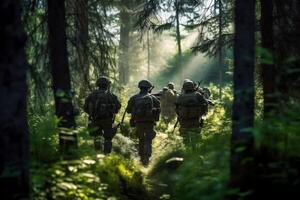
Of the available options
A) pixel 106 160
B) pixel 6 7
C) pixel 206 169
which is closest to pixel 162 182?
pixel 106 160

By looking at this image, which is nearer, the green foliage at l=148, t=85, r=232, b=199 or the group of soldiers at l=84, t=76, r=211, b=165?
the green foliage at l=148, t=85, r=232, b=199

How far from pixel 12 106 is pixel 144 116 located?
7748mm

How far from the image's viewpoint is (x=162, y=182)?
32.1 ft

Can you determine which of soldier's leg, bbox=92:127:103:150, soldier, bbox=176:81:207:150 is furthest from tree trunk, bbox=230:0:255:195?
soldier, bbox=176:81:207:150

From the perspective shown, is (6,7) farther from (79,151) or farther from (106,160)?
(106,160)

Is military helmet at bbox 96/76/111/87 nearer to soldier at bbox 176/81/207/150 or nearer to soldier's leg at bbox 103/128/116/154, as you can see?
soldier's leg at bbox 103/128/116/154

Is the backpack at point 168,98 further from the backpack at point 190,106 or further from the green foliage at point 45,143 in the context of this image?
the green foliage at point 45,143

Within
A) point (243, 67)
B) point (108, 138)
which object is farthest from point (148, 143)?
point (243, 67)

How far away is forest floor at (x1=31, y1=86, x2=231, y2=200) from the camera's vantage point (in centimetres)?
527

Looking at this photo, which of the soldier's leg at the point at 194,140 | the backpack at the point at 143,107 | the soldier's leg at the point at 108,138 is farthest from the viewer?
the backpack at the point at 143,107

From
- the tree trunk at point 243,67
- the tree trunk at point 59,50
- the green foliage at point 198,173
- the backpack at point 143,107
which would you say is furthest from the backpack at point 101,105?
the tree trunk at point 243,67

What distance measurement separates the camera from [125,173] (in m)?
8.70

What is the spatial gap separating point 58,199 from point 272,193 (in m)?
2.42

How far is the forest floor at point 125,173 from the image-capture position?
5.27 m
